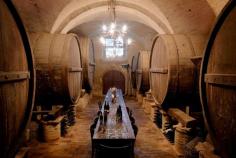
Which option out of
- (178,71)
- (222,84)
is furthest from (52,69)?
(222,84)

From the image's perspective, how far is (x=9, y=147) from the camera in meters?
1.84

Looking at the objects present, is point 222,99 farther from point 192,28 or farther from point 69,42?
point 192,28

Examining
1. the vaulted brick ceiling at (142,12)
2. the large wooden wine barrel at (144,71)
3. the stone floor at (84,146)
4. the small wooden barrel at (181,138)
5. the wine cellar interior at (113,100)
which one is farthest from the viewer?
the large wooden wine barrel at (144,71)

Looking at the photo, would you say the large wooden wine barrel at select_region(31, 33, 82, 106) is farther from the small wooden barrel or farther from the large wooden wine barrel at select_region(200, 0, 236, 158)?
the large wooden wine barrel at select_region(200, 0, 236, 158)

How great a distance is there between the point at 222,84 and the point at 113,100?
493cm

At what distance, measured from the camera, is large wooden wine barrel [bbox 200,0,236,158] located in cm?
175

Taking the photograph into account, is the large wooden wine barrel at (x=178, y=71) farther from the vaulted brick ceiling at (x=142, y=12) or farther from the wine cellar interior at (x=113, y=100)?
the vaulted brick ceiling at (x=142, y=12)

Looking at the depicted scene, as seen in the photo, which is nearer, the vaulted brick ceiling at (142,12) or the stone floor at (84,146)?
the stone floor at (84,146)

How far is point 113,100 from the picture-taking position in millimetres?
6680

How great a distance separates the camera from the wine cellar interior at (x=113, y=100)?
1839 millimetres

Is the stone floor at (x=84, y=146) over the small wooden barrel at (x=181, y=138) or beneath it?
beneath

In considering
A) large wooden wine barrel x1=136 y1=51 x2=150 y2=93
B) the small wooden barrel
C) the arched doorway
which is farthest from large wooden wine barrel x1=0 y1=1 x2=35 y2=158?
the arched doorway

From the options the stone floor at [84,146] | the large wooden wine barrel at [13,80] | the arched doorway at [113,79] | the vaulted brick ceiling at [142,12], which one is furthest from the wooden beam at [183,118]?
the arched doorway at [113,79]

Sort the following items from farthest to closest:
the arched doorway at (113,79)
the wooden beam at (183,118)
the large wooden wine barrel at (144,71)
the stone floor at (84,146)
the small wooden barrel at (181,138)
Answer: the arched doorway at (113,79), the large wooden wine barrel at (144,71), the stone floor at (84,146), the small wooden barrel at (181,138), the wooden beam at (183,118)
